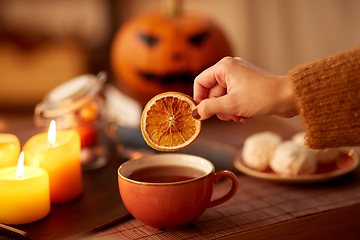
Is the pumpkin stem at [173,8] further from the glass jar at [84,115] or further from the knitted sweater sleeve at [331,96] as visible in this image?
the knitted sweater sleeve at [331,96]

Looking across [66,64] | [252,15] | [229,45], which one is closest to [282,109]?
[229,45]

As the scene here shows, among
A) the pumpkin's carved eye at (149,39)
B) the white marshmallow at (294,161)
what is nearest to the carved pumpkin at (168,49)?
the pumpkin's carved eye at (149,39)

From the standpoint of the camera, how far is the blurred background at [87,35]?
2027 mm

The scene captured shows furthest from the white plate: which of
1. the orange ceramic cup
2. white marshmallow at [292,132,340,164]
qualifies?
the orange ceramic cup

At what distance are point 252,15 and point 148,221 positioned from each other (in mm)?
1901

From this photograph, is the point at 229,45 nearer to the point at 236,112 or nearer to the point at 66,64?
the point at 236,112

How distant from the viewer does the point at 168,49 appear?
1.44 m

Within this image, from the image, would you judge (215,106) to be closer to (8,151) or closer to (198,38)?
(8,151)

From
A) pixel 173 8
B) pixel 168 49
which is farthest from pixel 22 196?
pixel 173 8

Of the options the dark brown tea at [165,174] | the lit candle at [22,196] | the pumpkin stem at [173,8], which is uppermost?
the pumpkin stem at [173,8]

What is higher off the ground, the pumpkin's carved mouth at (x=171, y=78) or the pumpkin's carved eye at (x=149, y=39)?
the pumpkin's carved eye at (x=149, y=39)

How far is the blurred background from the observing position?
203 cm

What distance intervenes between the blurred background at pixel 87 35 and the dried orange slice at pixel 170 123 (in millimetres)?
1389

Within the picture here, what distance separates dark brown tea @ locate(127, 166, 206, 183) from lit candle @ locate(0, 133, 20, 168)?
0.27 metres
